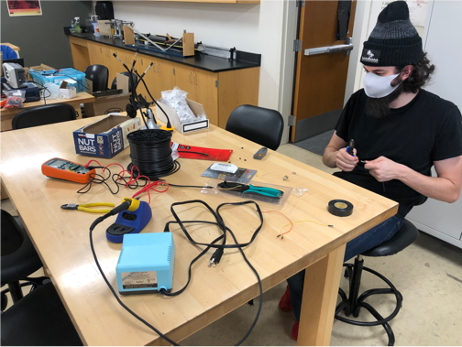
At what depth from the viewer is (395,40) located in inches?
49.0

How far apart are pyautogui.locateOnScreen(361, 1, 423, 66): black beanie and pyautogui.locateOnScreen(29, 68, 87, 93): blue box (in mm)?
2378

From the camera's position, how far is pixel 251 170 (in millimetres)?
1425

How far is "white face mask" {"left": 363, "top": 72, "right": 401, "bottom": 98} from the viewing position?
4.36 feet

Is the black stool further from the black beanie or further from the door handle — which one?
the door handle

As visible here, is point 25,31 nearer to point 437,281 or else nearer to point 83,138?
point 83,138

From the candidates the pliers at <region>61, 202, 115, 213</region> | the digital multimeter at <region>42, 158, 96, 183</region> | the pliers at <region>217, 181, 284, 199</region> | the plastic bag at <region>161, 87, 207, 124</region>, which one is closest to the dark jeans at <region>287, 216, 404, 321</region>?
the pliers at <region>217, 181, 284, 199</region>

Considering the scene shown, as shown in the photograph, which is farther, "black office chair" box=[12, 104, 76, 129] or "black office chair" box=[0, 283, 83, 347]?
"black office chair" box=[12, 104, 76, 129]

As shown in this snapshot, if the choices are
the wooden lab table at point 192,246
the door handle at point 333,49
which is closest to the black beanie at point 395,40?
the wooden lab table at point 192,246

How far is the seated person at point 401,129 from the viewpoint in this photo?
1.27 meters

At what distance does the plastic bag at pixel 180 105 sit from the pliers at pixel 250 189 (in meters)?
0.69

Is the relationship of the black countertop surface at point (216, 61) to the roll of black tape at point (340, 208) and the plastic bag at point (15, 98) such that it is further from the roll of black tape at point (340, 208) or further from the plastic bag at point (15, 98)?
the roll of black tape at point (340, 208)

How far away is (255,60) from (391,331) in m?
2.79

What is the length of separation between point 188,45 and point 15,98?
1969 mm

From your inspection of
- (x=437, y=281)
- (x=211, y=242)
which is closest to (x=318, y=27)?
(x=437, y=281)
